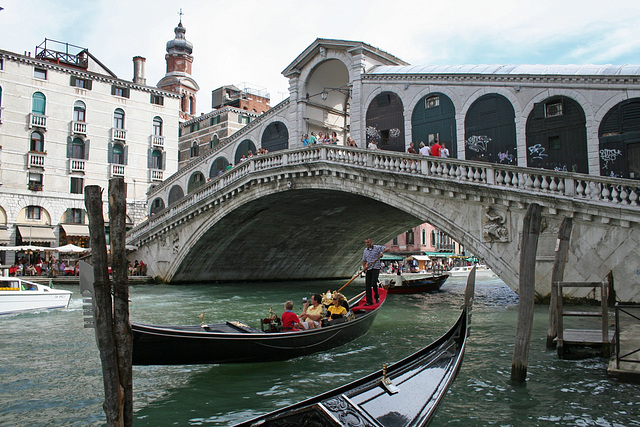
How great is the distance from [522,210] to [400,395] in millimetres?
8303

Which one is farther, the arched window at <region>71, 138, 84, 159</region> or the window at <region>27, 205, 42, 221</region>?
the arched window at <region>71, 138, 84, 159</region>

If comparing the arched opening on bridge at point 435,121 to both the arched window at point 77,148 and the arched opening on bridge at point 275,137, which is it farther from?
the arched window at point 77,148

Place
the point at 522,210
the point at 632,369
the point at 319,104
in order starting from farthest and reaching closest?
1. the point at 319,104
2. the point at 522,210
3. the point at 632,369

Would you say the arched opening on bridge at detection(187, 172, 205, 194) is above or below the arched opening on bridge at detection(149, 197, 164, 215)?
above

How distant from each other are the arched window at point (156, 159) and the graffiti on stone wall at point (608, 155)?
71.5 ft

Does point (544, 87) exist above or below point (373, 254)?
above

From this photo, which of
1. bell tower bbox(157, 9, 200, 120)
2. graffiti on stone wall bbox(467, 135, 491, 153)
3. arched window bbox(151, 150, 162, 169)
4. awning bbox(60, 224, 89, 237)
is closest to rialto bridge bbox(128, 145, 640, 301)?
A: graffiti on stone wall bbox(467, 135, 491, 153)

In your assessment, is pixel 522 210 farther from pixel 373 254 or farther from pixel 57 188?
pixel 57 188

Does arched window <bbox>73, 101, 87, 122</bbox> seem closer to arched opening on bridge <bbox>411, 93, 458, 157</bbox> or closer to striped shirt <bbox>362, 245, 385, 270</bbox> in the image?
arched opening on bridge <bbox>411, 93, 458, 157</bbox>

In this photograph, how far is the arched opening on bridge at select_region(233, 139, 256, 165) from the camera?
854 inches

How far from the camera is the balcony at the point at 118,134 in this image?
2592 centimetres

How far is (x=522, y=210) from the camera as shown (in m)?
11.3

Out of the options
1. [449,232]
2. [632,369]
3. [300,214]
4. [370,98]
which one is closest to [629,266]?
[449,232]

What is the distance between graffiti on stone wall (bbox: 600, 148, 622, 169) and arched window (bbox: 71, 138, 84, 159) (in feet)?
73.0
